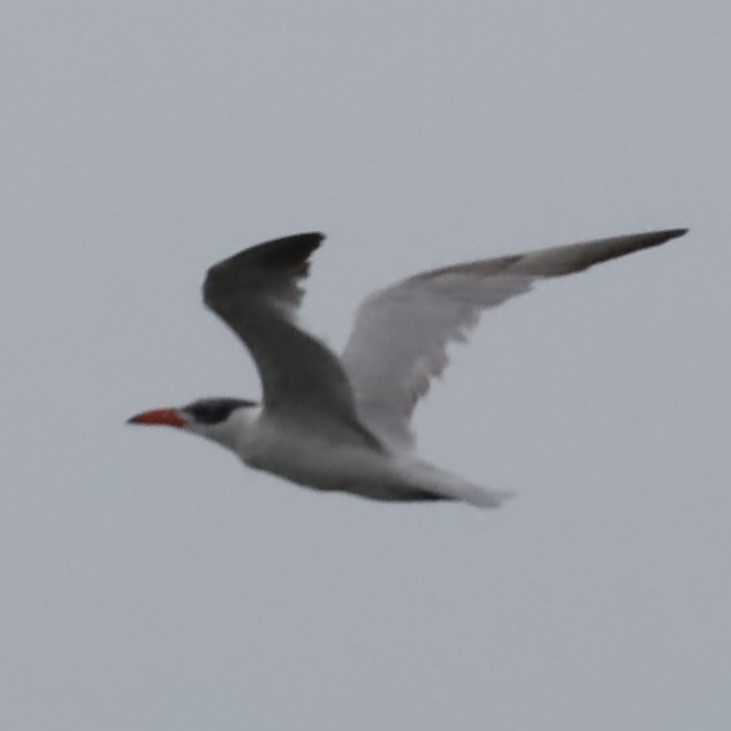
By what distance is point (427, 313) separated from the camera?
→ 20.3m

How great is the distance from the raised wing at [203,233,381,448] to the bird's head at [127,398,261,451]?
1.32 feet

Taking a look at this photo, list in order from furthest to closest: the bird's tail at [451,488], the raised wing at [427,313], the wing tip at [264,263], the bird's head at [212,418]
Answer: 1. the raised wing at [427,313]
2. the bird's head at [212,418]
3. the bird's tail at [451,488]
4. the wing tip at [264,263]

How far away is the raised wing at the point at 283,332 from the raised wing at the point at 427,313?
3.74 ft

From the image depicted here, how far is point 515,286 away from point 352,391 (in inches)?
91.6

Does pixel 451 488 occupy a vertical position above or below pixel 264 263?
below

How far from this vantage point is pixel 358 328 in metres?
20.3

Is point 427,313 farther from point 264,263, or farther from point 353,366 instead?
point 264,263

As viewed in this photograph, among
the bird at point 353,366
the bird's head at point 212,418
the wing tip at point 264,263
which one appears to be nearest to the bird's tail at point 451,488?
the bird at point 353,366

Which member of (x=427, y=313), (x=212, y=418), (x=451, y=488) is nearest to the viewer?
(x=451, y=488)

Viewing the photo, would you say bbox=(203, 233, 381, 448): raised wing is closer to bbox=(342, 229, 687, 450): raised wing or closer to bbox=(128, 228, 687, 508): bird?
bbox=(128, 228, 687, 508): bird

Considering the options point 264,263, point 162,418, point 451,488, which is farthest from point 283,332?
point 162,418

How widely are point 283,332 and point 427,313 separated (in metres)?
2.81

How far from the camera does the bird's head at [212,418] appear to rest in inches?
749

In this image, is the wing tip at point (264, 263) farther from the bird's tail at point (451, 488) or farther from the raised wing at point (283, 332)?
the bird's tail at point (451, 488)
